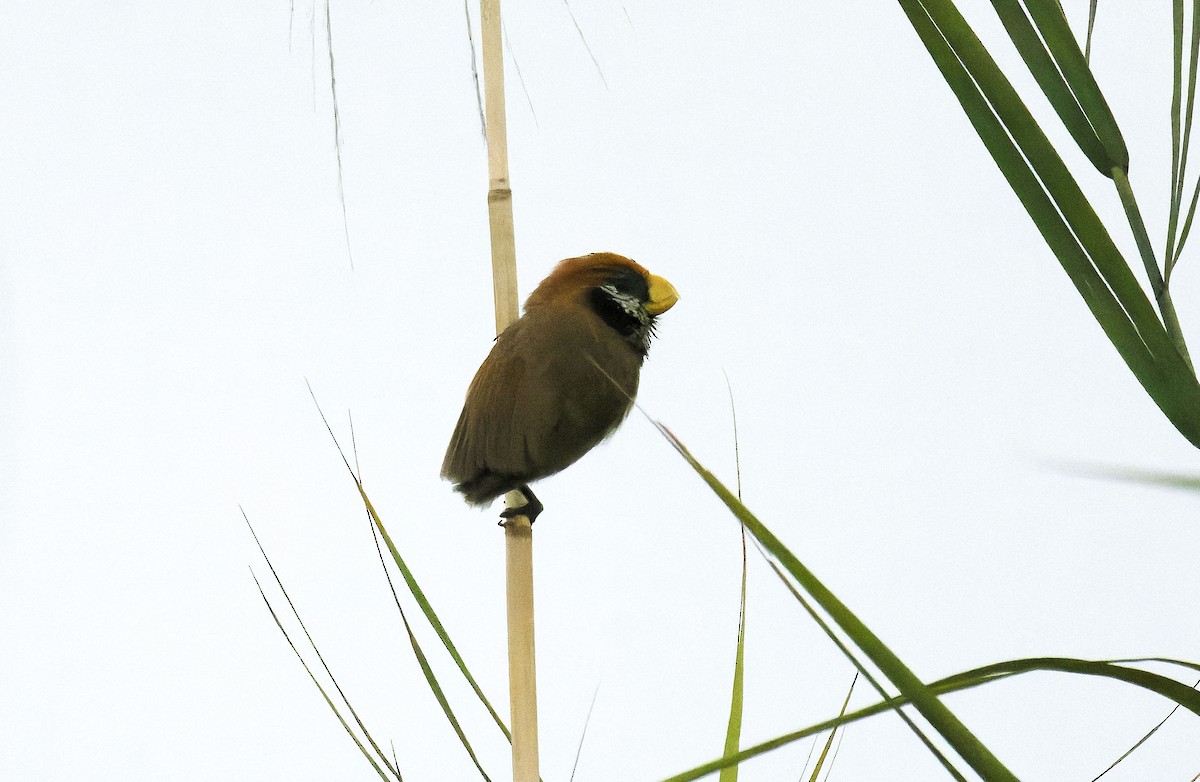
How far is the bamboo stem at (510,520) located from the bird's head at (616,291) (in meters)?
0.21

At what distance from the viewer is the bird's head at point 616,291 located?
957 mm

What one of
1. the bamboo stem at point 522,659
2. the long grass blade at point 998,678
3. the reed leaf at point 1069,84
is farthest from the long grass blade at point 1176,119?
the bamboo stem at point 522,659

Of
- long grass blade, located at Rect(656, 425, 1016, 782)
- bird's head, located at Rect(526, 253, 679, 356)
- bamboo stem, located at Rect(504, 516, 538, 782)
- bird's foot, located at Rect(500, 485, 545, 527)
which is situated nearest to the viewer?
long grass blade, located at Rect(656, 425, 1016, 782)

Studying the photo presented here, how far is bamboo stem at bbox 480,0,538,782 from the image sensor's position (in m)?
0.60

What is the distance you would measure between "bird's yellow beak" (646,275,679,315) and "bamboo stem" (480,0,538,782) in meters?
0.23

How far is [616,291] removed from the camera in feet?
3.17

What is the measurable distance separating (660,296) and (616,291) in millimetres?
41

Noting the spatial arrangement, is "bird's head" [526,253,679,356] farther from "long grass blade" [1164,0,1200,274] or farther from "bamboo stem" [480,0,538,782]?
"long grass blade" [1164,0,1200,274]

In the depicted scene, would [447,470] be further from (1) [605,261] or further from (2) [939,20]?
(2) [939,20]

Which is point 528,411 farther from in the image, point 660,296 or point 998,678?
point 998,678

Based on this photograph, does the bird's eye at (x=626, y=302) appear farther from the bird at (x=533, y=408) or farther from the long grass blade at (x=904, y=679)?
the long grass blade at (x=904, y=679)

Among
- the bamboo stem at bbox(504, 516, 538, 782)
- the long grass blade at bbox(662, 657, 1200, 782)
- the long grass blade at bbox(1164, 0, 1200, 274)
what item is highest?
the long grass blade at bbox(1164, 0, 1200, 274)

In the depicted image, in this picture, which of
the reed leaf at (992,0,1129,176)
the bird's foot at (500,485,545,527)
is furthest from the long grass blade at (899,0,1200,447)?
the bird's foot at (500,485,545,527)

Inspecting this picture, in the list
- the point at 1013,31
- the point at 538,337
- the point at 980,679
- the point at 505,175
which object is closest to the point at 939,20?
the point at 1013,31
